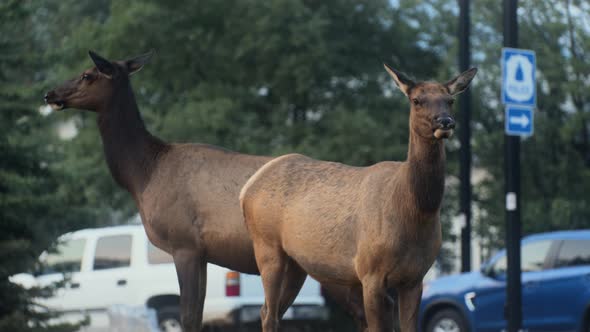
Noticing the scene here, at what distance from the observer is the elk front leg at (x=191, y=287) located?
8.47 meters

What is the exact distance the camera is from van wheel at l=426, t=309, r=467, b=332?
59.3 ft

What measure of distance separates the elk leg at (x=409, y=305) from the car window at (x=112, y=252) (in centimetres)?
1003

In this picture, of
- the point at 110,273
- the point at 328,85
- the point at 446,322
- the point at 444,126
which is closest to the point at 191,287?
the point at 444,126

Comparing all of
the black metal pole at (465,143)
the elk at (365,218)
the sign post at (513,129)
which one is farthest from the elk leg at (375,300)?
the black metal pole at (465,143)

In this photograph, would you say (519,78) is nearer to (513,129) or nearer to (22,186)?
(513,129)

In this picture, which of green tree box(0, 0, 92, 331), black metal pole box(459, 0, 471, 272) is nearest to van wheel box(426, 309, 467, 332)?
black metal pole box(459, 0, 471, 272)

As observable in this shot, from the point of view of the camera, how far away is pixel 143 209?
892cm

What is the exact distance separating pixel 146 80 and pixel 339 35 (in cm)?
531

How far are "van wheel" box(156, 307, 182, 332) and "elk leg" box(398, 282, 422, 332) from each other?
9236 mm

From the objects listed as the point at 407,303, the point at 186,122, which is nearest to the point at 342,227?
the point at 407,303

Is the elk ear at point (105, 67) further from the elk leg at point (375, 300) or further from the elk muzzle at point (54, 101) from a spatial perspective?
the elk leg at point (375, 300)

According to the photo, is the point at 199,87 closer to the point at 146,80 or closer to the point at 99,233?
the point at 146,80

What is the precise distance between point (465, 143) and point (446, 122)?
14805 mm

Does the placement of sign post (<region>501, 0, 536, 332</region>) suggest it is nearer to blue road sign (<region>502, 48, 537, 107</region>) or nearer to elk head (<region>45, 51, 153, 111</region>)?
blue road sign (<region>502, 48, 537, 107</region>)
